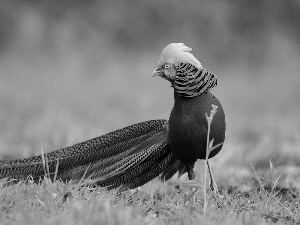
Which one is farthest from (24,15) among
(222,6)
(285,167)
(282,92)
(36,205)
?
(36,205)

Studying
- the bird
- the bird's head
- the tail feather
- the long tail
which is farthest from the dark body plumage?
the tail feather

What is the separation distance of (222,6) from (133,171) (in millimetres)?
11225

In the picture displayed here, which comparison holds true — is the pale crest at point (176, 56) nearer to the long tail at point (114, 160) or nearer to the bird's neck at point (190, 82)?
the bird's neck at point (190, 82)

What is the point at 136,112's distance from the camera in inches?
438

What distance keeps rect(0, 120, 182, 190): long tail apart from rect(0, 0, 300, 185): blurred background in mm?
4793

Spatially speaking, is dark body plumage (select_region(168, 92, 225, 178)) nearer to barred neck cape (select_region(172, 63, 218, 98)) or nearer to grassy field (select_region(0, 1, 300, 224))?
barred neck cape (select_region(172, 63, 218, 98))

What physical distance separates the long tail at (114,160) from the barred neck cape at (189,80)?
0.51 meters

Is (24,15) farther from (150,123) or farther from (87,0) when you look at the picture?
(150,123)

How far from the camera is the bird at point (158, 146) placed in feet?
15.0

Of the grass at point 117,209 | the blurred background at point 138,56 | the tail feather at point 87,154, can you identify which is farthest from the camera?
the blurred background at point 138,56

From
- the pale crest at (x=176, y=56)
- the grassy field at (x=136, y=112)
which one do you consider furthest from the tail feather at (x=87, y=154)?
the pale crest at (x=176, y=56)

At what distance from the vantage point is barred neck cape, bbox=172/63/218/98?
4539mm

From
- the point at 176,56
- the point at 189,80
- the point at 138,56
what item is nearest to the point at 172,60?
the point at 176,56

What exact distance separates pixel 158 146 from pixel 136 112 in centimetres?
618
